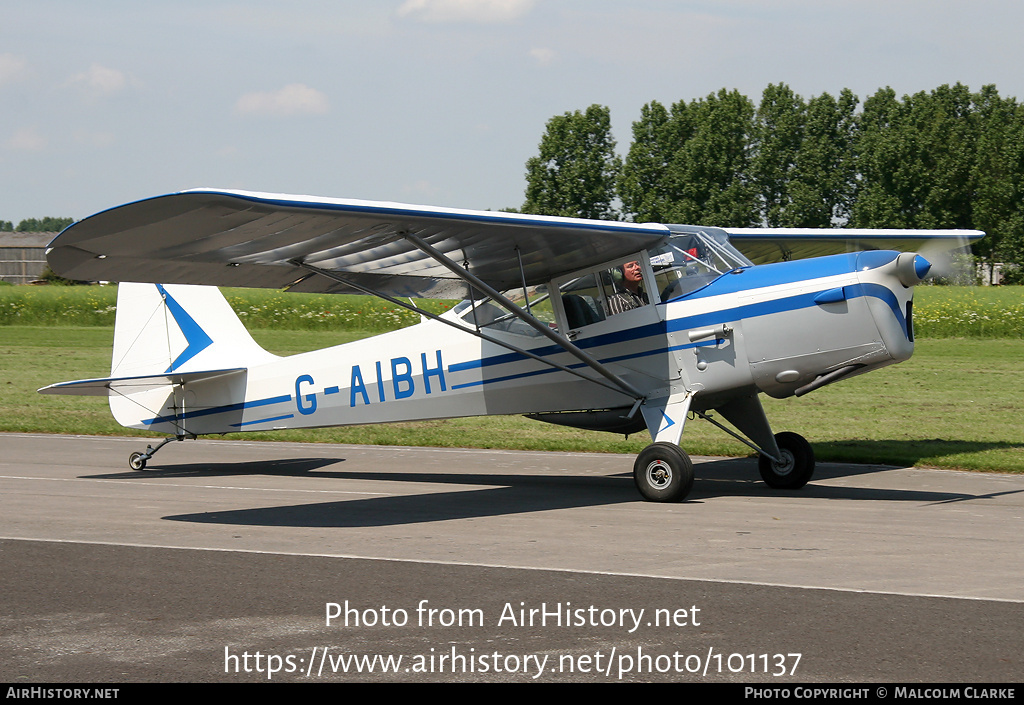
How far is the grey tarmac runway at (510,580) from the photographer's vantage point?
500cm

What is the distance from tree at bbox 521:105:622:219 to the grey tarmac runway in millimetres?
74750

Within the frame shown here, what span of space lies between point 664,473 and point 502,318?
2.64 meters

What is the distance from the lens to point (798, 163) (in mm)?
84688

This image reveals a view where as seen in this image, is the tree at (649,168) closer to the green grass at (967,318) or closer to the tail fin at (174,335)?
the green grass at (967,318)

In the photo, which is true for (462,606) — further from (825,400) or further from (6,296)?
(6,296)

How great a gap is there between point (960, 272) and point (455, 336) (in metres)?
5.73

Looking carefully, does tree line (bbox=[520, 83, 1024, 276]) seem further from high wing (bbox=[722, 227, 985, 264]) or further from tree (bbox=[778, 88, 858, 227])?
high wing (bbox=[722, 227, 985, 264])

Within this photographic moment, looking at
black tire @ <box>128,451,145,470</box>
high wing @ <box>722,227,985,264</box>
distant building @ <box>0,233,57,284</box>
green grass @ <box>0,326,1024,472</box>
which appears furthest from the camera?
distant building @ <box>0,233,57,284</box>

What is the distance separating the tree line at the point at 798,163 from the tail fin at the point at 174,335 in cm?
6768

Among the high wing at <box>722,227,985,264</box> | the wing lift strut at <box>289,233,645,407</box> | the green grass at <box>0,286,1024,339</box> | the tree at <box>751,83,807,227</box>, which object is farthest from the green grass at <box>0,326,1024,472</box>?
the tree at <box>751,83,807,227</box>

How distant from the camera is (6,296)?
47.4 meters

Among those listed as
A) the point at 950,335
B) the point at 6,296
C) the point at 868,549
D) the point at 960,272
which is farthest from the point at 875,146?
the point at 868,549

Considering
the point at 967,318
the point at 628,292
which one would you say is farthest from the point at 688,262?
the point at 967,318

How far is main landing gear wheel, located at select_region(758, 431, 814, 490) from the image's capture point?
11.1 meters
